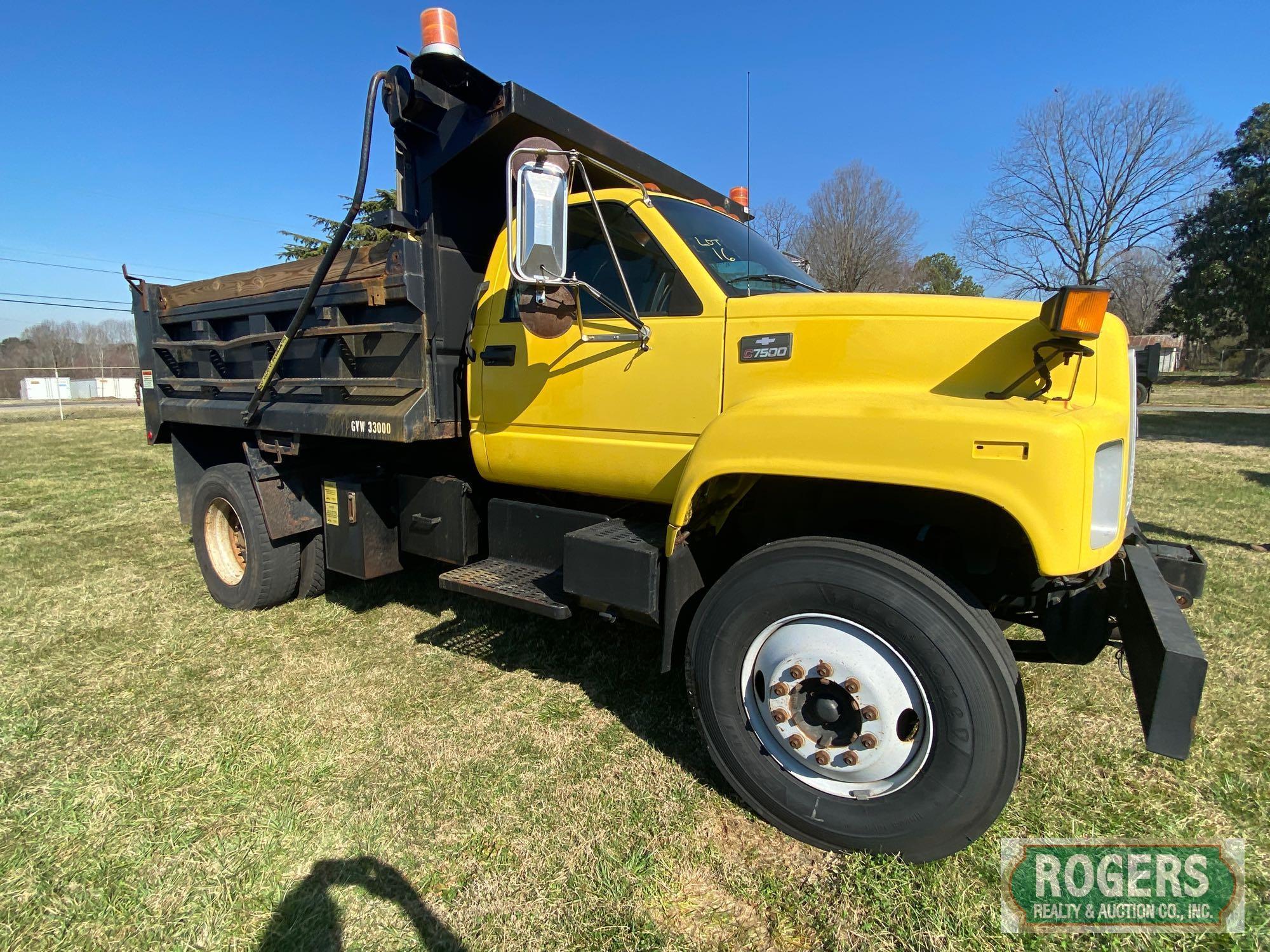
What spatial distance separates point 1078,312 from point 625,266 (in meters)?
1.76

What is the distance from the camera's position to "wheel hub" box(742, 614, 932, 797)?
223 centimetres

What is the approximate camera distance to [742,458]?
2383 millimetres

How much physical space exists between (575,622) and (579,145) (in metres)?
A: 2.79

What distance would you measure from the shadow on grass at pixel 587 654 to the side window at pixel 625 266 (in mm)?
1469

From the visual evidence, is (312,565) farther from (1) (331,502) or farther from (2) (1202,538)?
(2) (1202,538)

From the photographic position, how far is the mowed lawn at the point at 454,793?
82.5 inches

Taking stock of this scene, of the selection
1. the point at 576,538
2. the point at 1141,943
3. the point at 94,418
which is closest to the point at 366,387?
the point at 576,538

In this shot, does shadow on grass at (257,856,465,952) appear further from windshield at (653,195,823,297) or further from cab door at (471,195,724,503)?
windshield at (653,195,823,297)

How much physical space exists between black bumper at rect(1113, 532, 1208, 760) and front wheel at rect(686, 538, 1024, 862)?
13.7 inches

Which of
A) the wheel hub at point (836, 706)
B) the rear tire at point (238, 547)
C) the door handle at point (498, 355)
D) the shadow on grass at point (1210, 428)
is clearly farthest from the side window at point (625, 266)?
the shadow on grass at point (1210, 428)

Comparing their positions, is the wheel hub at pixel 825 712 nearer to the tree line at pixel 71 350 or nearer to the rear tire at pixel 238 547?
the rear tire at pixel 238 547

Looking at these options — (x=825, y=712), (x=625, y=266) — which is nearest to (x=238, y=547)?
(x=625, y=266)

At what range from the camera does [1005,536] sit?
235 cm

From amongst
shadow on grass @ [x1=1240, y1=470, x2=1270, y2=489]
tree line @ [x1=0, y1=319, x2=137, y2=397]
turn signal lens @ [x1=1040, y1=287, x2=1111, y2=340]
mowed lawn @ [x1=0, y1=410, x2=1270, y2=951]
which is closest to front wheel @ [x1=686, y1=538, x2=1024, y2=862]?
mowed lawn @ [x1=0, y1=410, x2=1270, y2=951]
